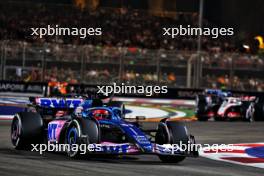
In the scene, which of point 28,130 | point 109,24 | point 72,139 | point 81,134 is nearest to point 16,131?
point 28,130

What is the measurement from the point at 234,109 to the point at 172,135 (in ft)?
41.0

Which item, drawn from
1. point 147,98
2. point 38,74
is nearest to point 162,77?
point 147,98

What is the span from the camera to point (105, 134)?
12.7 meters

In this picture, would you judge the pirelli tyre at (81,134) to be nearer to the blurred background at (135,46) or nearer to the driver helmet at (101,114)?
the driver helmet at (101,114)

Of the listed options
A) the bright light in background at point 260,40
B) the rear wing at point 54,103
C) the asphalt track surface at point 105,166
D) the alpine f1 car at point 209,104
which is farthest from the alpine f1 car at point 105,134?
the bright light in background at point 260,40

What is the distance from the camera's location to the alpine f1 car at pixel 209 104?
24625mm

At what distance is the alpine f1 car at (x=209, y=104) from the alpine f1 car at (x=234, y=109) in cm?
18

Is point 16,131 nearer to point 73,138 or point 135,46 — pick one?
point 73,138

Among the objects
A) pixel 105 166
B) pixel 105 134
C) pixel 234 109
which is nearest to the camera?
pixel 105 166

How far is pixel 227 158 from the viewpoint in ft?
45.5

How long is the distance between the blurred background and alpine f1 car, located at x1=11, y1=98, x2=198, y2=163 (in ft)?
64.1

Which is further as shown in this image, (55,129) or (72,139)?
(55,129)

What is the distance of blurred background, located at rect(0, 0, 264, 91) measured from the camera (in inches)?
1316

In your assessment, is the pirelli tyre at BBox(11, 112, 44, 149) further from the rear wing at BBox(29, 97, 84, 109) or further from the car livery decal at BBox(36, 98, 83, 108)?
the car livery decal at BBox(36, 98, 83, 108)
